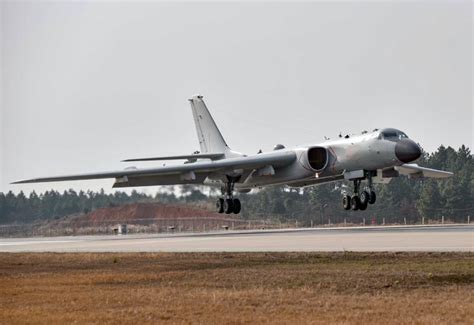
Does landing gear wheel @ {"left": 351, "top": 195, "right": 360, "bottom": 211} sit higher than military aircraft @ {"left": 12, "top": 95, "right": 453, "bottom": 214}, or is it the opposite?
military aircraft @ {"left": 12, "top": 95, "right": 453, "bottom": 214}

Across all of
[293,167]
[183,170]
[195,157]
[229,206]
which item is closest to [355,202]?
[293,167]

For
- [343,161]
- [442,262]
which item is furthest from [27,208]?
Answer: [442,262]

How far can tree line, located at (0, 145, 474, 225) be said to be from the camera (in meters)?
70.1

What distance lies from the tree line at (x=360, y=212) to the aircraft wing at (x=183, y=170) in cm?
944

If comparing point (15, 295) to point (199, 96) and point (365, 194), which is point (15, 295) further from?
point (199, 96)

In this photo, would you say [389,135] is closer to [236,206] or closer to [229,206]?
[236,206]

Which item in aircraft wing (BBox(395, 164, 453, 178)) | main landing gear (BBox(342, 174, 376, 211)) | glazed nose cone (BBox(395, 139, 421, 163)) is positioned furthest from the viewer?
aircraft wing (BBox(395, 164, 453, 178))

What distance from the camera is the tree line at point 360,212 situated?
70.1m

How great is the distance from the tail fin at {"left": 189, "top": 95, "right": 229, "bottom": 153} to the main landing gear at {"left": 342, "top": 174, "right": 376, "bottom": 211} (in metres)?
13.5

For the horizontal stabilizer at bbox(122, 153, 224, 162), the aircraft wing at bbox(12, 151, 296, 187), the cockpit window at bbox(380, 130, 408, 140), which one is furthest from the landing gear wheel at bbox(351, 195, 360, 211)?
the horizontal stabilizer at bbox(122, 153, 224, 162)

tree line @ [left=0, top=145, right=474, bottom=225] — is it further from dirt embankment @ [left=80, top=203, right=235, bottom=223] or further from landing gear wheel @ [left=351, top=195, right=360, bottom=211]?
landing gear wheel @ [left=351, top=195, right=360, bottom=211]

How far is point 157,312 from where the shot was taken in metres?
15.2

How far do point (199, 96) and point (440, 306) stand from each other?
41.3m

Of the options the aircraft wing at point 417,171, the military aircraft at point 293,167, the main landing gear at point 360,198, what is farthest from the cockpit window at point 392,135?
the aircraft wing at point 417,171
